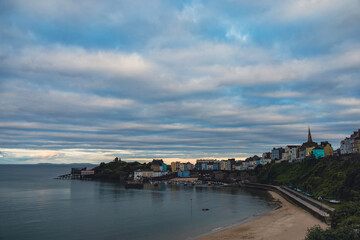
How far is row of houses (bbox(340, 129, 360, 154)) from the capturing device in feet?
324

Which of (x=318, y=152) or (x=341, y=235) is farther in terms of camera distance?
(x=318, y=152)

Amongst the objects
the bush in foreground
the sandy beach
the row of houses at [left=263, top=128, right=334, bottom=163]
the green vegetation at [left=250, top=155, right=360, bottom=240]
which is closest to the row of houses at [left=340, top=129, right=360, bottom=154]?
→ the green vegetation at [left=250, top=155, right=360, bottom=240]

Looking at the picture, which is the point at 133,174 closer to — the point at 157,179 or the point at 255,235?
the point at 157,179

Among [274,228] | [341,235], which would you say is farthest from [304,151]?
[341,235]

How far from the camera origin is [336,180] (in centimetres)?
Result: 7306

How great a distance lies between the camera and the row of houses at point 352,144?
98.6 metres

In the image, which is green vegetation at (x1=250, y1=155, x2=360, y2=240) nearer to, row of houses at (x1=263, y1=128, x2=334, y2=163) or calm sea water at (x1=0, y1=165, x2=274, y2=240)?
row of houses at (x1=263, y1=128, x2=334, y2=163)

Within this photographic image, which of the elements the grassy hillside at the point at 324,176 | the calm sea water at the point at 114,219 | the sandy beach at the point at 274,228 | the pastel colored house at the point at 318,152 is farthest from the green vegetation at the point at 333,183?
the calm sea water at the point at 114,219

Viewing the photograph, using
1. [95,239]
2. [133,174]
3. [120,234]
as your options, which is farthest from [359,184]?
[133,174]

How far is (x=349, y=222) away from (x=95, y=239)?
3382 centimetres

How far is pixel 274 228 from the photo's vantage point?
45.8 meters

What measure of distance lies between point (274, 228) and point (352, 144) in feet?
248

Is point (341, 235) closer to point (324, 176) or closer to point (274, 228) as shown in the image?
point (274, 228)

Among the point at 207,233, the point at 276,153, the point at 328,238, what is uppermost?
the point at 276,153
